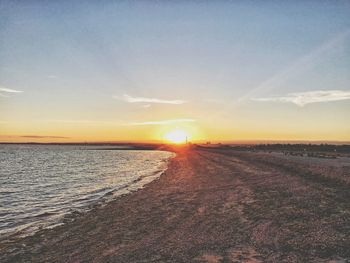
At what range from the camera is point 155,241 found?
10.5 meters

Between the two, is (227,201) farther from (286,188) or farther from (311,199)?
(286,188)

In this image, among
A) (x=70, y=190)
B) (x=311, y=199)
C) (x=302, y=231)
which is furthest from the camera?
(x=70, y=190)

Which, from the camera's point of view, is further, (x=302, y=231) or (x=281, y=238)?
(x=302, y=231)

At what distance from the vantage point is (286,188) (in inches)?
846

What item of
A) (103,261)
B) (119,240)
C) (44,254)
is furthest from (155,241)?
(44,254)

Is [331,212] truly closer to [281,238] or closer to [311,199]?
[311,199]

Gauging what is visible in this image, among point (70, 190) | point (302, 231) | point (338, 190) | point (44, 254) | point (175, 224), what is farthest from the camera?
point (70, 190)

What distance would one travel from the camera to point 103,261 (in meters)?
8.88

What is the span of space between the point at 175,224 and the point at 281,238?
4.38 meters

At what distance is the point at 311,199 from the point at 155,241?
10422 mm

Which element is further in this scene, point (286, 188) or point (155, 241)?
point (286, 188)

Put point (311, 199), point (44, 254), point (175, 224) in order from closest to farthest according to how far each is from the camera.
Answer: point (44, 254), point (175, 224), point (311, 199)

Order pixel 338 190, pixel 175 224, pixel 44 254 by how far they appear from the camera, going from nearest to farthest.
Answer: pixel 44 254 → pixel 175 224 → pixel 338 190

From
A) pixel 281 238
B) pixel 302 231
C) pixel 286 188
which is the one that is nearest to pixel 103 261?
pixel 281 238
